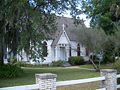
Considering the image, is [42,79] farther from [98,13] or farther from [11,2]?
[98,13]

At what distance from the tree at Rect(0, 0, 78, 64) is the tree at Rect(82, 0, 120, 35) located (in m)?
14.5

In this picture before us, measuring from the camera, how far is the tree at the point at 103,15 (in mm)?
41812

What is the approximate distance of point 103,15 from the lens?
43.2 metres

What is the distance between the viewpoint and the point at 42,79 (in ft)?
29.7

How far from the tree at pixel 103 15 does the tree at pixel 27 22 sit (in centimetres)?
1451

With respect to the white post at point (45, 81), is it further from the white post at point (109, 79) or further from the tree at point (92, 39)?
the tree at point (92, 39)

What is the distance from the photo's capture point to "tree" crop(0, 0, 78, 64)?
21.8 meters

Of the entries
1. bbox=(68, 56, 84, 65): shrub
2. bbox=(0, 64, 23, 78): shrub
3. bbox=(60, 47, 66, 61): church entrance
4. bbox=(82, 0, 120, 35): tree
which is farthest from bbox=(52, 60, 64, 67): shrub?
bbox=(0, 64, 23, 78): shrub

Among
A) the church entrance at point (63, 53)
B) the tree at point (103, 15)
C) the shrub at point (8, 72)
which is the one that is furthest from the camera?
the church entrance at point (63, 53)

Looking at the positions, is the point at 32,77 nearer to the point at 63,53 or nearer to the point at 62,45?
the point at 62,45

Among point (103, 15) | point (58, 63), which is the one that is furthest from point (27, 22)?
point (58, 63)

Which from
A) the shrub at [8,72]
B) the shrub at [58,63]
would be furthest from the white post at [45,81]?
the shrub at [58,63]

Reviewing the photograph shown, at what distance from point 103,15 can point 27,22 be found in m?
22.0

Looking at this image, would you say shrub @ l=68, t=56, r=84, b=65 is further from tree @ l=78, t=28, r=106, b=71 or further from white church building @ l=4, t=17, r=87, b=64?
tree @ l=78, t=28, r=106, b=71
